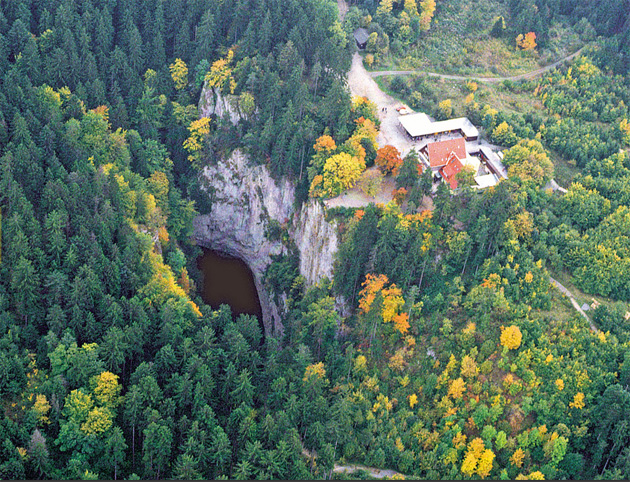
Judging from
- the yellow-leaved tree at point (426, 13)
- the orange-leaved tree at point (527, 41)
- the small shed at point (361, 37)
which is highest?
the yellow-leaved tree at point (426, 13)

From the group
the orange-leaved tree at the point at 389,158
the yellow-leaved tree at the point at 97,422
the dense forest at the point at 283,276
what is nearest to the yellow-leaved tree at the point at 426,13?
the dense forest at the point at 283,276

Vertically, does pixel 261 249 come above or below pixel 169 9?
below

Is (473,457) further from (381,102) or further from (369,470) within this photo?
(381,102)

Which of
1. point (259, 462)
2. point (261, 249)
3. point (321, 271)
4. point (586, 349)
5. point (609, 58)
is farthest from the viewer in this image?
point (609, 58)

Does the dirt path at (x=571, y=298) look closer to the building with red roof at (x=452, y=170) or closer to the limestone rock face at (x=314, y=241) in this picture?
the building with red roof at (x=452, y=170)

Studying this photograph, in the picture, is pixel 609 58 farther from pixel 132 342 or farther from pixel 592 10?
pixel 132 342

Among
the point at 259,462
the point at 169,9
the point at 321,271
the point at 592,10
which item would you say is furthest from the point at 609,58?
the point at 259,462

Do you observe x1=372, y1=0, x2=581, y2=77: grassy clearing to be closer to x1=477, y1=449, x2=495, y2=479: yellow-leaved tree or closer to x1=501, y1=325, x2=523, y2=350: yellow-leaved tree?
x1=501, y1=325, x2=523, y2=350: yellow-leaved tree

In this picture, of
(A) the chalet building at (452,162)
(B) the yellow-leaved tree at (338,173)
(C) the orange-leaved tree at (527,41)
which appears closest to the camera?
(B) the yellow-leaved tree at (338,173)
